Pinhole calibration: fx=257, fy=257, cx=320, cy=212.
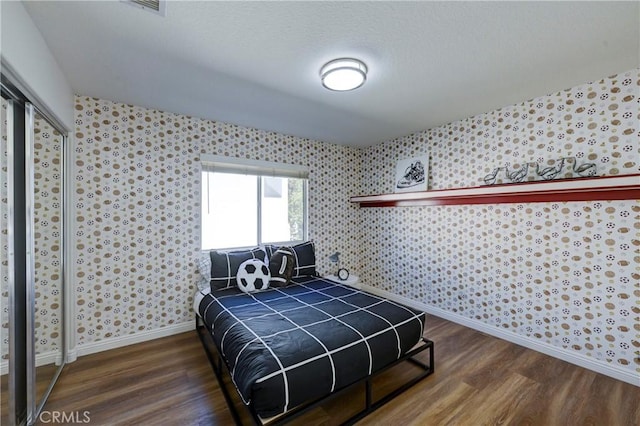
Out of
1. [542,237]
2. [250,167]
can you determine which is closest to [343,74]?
[250,167]

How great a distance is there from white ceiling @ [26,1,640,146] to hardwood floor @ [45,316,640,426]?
2476mm

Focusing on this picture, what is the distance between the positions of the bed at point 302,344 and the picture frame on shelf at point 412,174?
5.92ft

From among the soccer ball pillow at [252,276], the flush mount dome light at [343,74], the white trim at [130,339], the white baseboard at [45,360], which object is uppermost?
the flush mount dome light at [343,74]

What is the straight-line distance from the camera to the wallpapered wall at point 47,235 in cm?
185

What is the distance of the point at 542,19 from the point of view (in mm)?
1533

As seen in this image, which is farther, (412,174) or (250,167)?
(412,174)

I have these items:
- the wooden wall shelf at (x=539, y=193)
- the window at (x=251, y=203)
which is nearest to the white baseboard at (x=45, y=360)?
the window at (x=251, y=203)

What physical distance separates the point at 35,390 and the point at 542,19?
13.0ft

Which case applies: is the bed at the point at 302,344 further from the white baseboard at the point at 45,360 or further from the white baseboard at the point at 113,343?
the white baseboard at the point at 45,360

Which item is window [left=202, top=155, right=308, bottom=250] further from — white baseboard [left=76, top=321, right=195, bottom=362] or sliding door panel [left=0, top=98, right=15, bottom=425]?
sliding door panel [left=0, top=98, right=15, bottom=425]

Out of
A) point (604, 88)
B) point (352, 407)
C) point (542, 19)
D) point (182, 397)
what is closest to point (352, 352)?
point (352, 407)

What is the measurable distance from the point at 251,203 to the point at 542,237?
3276 mm

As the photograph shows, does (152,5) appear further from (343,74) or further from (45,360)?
(45,360)

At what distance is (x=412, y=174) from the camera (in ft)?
12.0
